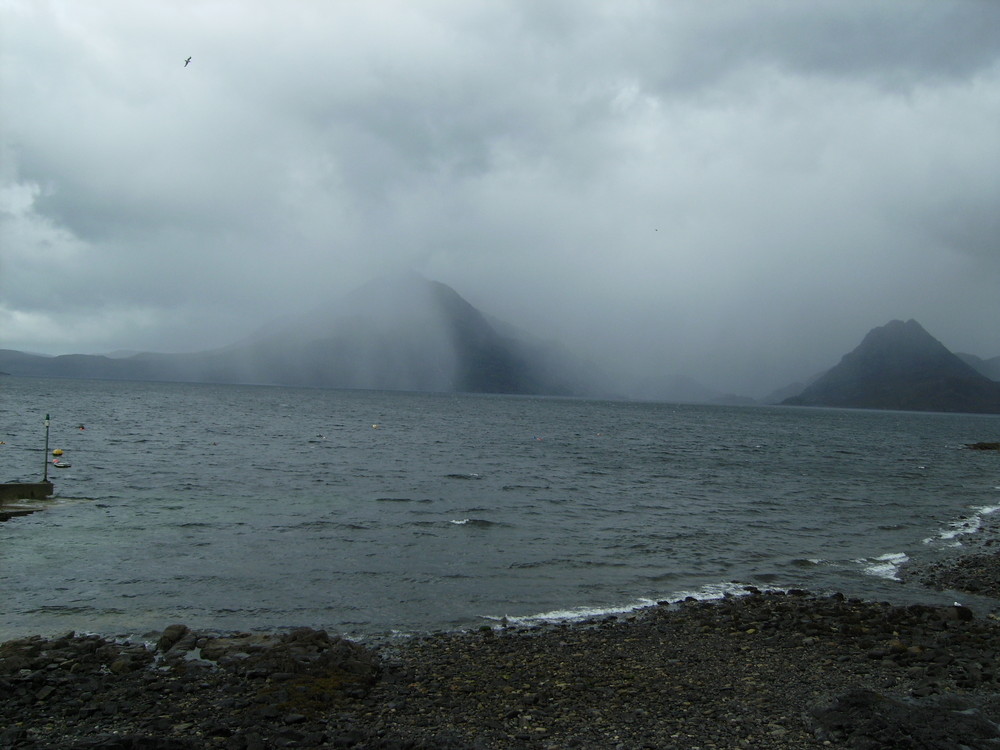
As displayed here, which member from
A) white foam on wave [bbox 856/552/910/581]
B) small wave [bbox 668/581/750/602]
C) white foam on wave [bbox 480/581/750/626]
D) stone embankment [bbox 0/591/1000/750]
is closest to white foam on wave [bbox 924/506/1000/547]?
white foam on wave [bbox 856/552/910/581]

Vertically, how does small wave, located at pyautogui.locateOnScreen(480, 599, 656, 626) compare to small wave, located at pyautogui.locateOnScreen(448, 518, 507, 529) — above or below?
above

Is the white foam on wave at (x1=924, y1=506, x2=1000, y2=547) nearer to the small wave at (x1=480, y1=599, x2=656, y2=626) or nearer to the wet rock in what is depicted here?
the small wave at (x1=480, y1=599, x2=656, y2=626)

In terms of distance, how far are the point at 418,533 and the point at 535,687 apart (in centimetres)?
1615

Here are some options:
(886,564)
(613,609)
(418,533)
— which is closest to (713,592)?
(613,609)

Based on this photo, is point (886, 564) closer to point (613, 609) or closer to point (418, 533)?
point (613, 609)

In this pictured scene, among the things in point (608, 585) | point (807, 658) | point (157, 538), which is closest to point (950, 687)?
point (807, 658)

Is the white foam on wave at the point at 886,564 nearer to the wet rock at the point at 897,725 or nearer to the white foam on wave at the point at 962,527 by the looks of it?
the white foam on wave at the point at 962,527

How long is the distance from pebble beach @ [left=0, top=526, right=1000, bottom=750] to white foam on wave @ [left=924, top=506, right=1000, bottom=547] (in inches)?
595

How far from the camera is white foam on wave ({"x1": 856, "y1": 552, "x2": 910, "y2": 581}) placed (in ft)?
78.6

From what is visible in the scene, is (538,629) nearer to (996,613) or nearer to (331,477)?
(996,613)

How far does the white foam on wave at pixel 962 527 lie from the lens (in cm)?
3062

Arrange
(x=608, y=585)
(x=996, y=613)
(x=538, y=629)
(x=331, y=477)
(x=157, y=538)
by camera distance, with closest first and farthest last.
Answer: (x=538, y=629)
(x=996, y=613)
(x=608, y=585)
(x=157, y=538)
(x=331, y=477)

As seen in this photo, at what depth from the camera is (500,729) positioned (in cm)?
1088

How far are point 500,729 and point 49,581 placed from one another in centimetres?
1597
